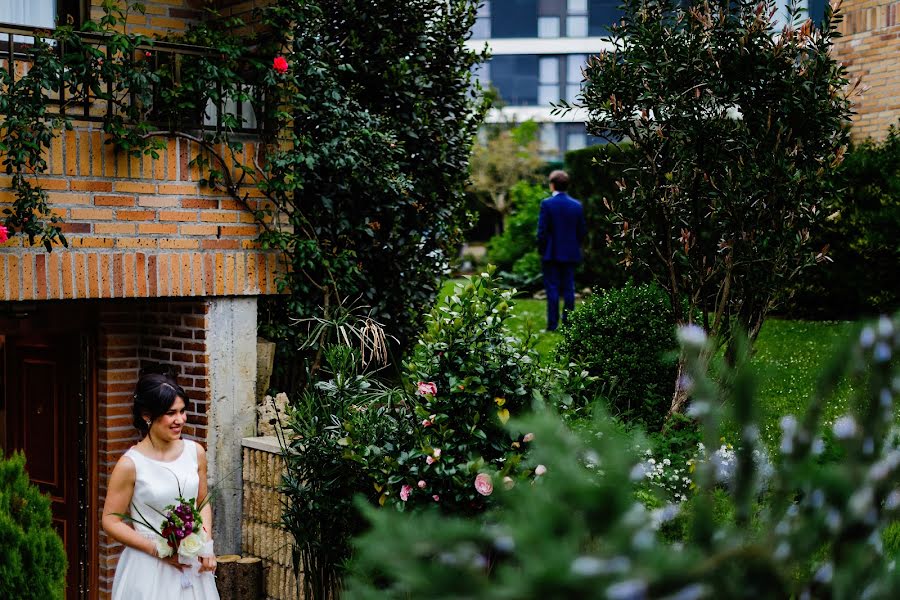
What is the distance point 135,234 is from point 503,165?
73.9 feet

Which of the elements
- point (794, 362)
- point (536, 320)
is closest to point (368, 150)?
point (794, 362)

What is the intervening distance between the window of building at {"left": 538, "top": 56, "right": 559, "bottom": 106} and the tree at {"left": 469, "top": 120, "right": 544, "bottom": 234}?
29.4 feet

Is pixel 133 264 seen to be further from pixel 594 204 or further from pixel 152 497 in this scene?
pixel 594 204

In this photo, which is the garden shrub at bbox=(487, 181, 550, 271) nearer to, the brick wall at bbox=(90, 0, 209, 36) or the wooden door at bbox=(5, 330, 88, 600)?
the wooden door at bbox=(5, 330, 88, 600)

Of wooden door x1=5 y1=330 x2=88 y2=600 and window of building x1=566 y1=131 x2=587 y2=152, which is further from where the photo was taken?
window of building x1=566 y1=131 x2=587 y2=152

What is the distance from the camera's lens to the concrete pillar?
21.7ft

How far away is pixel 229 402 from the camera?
6672mm

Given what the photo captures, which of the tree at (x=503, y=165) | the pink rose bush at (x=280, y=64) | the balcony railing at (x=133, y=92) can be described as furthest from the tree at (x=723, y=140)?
the tree at (x=503, y=165)

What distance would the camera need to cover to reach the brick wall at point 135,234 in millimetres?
5836

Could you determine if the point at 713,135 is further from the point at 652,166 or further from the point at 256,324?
the point at 256,324

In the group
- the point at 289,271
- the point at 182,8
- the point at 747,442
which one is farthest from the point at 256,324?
the point at 747,442

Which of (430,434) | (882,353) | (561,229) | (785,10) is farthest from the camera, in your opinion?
(785,10)

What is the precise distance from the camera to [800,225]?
645 cm

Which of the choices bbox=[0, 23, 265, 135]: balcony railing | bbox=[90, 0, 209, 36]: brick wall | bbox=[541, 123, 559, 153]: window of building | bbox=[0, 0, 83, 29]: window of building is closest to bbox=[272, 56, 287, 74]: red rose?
bbox=[0, 23, 265, 135]: balcony railing
